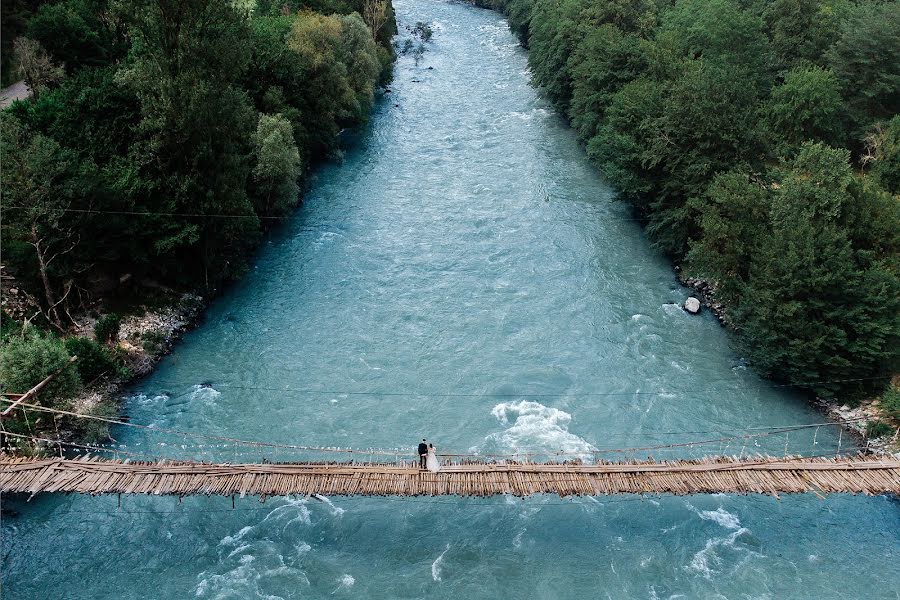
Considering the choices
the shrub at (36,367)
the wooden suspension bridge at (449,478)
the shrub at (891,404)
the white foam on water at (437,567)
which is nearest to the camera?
the wooden suspension bridge at (449,478)

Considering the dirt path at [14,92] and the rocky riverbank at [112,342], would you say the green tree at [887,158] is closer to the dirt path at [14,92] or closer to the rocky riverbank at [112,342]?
the rocky riverbank at [112,342]

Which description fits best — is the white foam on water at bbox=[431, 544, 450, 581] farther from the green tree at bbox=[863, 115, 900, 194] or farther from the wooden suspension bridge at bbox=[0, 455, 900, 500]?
the green tree at bbox=[863, 115, 900, 194]

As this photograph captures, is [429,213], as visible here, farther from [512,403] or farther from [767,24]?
[767,24]

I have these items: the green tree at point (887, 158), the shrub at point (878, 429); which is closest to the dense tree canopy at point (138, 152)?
the shrub at point (878, 429)

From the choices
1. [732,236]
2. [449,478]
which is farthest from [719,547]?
[732,236]

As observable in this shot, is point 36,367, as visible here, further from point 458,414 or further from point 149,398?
point 458,414

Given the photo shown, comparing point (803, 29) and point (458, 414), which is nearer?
point (458, 414)

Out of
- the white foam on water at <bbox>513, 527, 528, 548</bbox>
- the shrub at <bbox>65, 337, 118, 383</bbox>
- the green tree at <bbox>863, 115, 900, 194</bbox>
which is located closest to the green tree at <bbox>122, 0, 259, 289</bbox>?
the shrub at <bbox>65, 337, 118, 383</bbox>

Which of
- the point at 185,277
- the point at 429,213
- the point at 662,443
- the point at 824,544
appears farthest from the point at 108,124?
the point at 824,544
